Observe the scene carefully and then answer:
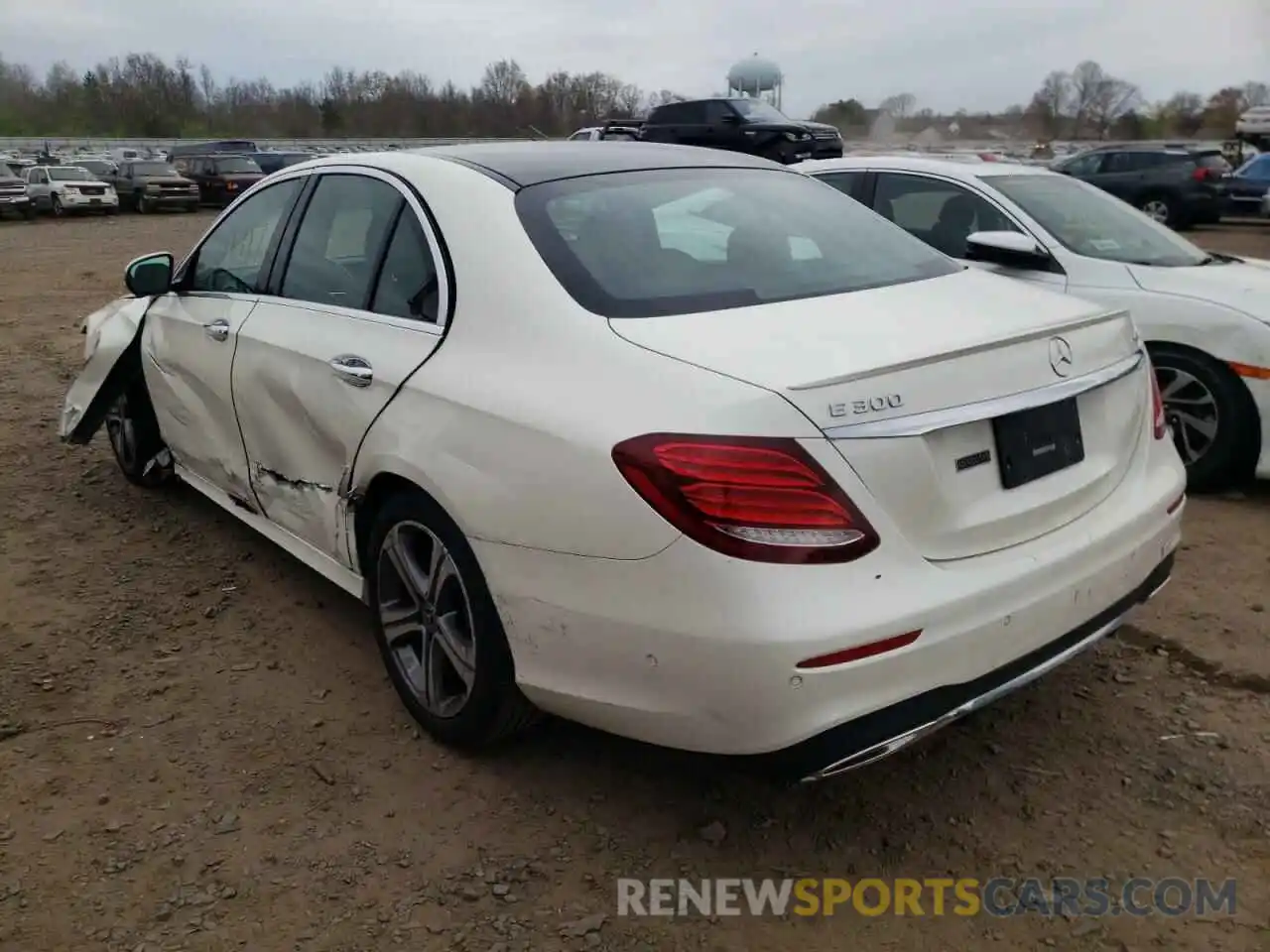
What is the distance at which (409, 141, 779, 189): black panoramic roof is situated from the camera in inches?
124

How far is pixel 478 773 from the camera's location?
295cm

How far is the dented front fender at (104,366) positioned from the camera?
4898mm

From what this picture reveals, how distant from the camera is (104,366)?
5.02m

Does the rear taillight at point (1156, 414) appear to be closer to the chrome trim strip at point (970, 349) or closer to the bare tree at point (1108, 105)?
the chrome trim strip at point (970, 349)

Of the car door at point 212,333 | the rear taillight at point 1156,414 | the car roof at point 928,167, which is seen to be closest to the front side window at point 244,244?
the car door at point 212,333

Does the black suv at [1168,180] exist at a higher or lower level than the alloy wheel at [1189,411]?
higher

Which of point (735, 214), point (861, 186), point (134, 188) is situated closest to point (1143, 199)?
point (861, 186)

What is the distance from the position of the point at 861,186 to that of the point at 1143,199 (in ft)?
54.9

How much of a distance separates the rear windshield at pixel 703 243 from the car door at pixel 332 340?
0.40m

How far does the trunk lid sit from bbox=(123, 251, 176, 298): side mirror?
9.01 ft

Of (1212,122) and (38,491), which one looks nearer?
(38,491)

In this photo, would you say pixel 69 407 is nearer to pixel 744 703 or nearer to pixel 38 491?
pixel 38 491

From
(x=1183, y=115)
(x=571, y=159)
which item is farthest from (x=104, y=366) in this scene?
(x=1183, y=115)

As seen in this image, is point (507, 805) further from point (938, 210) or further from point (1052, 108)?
point (1052, 108)
